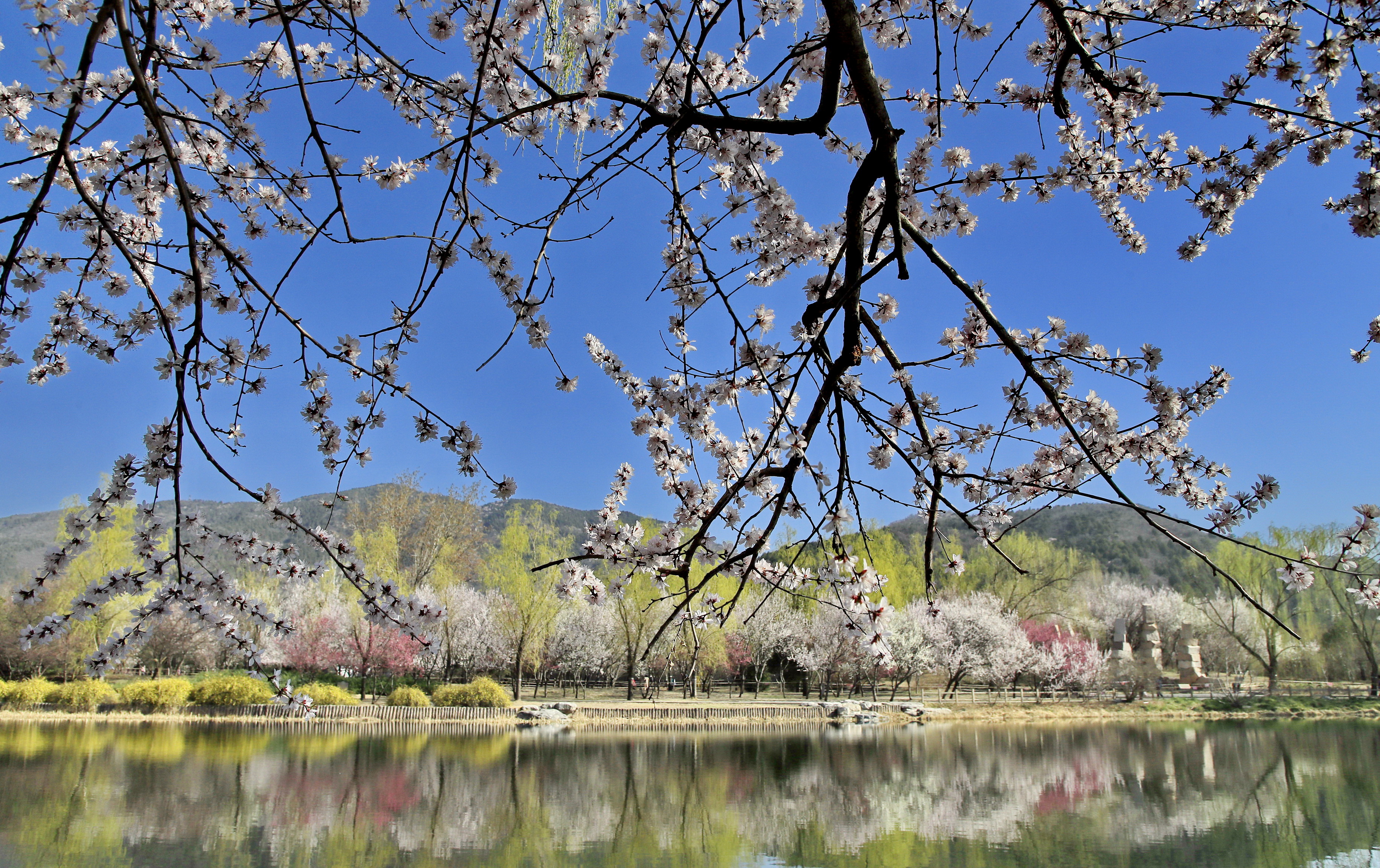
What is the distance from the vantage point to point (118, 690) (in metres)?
17.6

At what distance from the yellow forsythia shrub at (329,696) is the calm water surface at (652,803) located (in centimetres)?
130

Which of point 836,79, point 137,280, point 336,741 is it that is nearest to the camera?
point 836,79

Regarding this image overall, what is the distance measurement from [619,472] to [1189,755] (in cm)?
1736

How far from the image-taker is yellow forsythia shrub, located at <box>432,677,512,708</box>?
754 inches

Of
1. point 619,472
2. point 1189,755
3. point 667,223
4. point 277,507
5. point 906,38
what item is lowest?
point 1189,755

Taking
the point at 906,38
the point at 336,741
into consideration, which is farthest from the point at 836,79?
the point at 336,741

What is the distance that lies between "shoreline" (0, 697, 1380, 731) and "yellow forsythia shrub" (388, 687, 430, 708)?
35 cm

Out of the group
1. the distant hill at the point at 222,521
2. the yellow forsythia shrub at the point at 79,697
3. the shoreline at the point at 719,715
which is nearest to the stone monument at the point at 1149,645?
the shoreline at the point at 719,715

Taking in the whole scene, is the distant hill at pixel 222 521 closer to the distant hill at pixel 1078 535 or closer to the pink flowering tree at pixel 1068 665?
the distant hill at pixel 1078 535

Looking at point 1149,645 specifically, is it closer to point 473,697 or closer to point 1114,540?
point 473,697

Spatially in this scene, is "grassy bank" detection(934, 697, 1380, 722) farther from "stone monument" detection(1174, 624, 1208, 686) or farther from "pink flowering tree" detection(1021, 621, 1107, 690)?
"stone monument" detection(1174, 624, 1208, 686)

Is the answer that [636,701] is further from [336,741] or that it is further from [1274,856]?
[1274,856]

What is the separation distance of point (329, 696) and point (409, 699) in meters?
1.83

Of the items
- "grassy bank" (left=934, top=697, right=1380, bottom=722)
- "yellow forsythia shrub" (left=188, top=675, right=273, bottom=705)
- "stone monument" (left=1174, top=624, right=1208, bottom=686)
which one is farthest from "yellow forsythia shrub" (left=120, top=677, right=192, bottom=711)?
"stone monument" (left=1174, top=624, right=1208, bottom=686)
